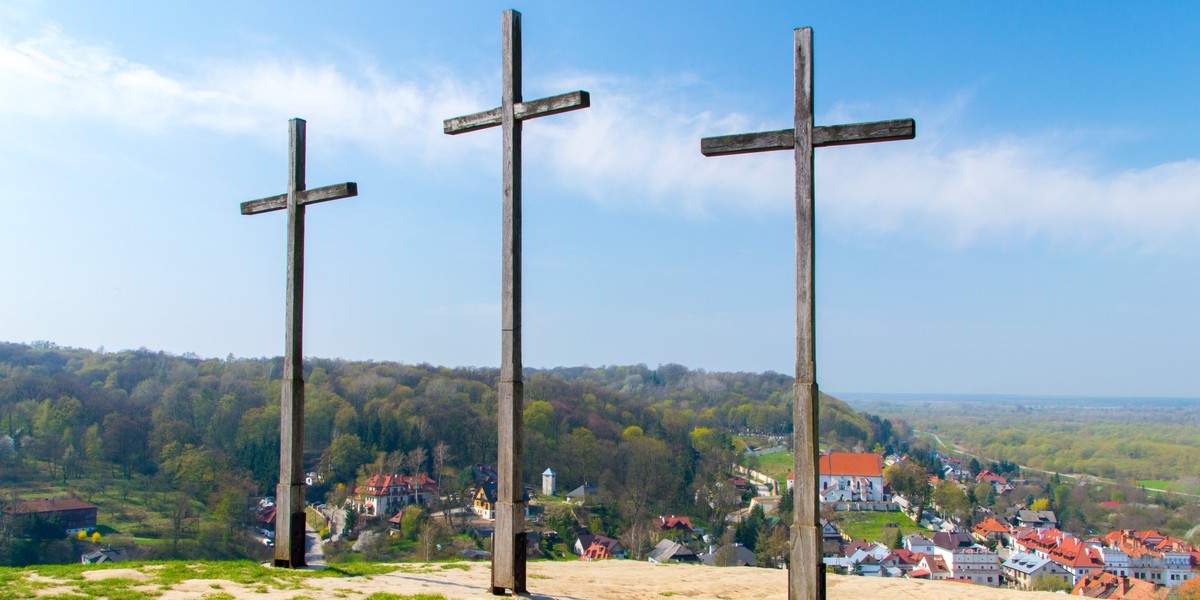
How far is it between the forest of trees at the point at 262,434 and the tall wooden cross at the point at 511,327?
128ft

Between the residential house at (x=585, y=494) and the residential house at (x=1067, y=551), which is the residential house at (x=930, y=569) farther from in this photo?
the residential house at (x=585, y=494)

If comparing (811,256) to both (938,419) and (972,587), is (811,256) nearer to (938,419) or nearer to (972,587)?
(972,587)

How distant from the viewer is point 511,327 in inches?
325

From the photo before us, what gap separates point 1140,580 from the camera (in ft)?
116

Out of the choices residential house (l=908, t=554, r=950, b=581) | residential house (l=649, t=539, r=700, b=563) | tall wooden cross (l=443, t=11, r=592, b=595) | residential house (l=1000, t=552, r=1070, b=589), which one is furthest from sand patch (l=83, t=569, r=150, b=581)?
residential house (l=908, t=554, r=950, b=581)

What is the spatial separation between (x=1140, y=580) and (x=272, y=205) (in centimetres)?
3786

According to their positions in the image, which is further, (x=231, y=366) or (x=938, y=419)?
(x=938, y=419)

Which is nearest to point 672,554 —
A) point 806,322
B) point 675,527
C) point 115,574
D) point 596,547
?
point 596,547

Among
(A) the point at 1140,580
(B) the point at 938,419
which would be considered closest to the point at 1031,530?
(A) the point at 1140,580

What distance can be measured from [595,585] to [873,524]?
199ft

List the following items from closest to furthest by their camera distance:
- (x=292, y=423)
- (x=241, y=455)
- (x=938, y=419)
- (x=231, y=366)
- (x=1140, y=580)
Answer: (x=292, y=423) < (x=1140, y=580) < (x=241, y=455) < (x=231, y=366) < (x=938, y=419)

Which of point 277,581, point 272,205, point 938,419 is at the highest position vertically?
point 272,205

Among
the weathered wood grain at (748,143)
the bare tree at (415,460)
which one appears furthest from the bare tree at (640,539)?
the weathered wood grain at (748,143)

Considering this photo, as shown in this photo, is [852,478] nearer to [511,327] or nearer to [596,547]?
[596,547]
